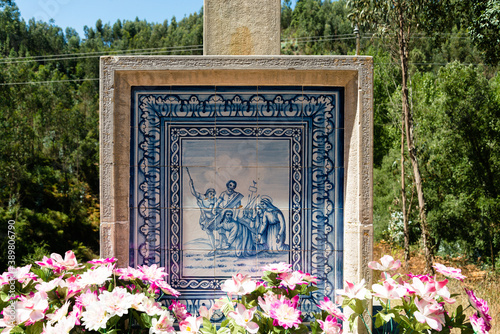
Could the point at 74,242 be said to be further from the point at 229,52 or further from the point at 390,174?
the point at 229,52

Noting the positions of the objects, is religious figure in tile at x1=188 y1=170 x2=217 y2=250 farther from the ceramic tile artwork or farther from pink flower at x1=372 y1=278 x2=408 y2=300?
pink flower at x1=372 y1=278 x2=408 y2=300

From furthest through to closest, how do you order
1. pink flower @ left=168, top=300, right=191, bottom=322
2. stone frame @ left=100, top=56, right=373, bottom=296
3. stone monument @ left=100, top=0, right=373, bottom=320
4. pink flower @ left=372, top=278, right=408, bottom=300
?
stone monument @ left=100, top=0, right=373, bottom=320 → stone frame @ left=100, top=56, right=373, bottom=296 → pink flower @ left=168, top=300, right=191, bottom=322 → pink flower @ left=372, top=278, right=408, bottom=300

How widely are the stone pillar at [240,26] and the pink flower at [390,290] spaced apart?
76.6 inches

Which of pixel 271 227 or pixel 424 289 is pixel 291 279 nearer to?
pixel 271 227

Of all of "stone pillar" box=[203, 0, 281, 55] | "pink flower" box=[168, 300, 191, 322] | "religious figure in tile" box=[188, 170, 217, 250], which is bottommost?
"pink flower" box=[168, 300, 191, 322]

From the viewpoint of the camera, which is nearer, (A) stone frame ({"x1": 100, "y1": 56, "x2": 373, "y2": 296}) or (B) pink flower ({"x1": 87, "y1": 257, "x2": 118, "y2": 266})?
(B) pink flower ({"x1": 87, "y1": 257, "x2": 118, "y2": 266})

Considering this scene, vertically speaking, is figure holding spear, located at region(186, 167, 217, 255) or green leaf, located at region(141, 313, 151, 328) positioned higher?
figure holding spear, located at region(186, 167, 217, 255)

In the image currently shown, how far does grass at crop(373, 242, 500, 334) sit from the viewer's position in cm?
602

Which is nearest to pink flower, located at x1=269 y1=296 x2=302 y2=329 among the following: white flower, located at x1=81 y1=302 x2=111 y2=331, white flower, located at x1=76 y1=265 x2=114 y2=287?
white flower, located at x1=81 y1=302 x2=111 y2=331

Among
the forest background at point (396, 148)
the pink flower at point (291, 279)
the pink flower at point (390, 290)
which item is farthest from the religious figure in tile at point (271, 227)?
the forest background at point (396, 148)

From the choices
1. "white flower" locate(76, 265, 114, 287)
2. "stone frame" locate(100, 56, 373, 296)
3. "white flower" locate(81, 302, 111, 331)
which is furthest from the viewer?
"stone frame" locate(100, 56, 373, 296)

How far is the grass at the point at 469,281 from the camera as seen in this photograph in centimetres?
602

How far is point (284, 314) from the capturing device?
227 cm

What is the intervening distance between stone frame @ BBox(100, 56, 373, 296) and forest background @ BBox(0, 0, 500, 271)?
616cm
